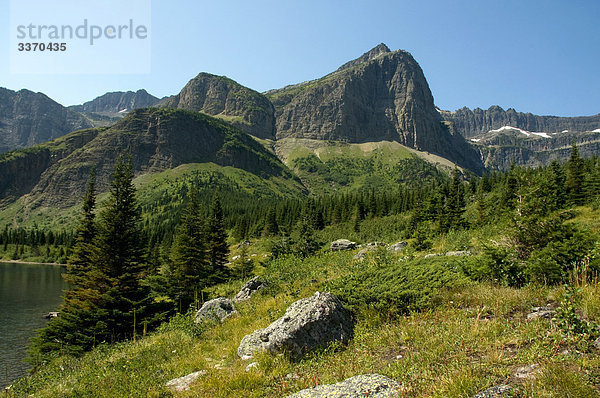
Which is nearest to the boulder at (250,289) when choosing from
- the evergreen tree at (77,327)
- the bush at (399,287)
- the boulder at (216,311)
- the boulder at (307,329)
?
the boulder at (216,311)

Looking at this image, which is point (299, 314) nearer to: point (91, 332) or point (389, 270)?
point (389, 270)

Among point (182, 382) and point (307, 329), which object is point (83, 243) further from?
point (307, 329)

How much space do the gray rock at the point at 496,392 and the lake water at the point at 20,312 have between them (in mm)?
21984

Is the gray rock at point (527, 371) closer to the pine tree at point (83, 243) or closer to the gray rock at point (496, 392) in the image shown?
the gray rock at point (496, 392)

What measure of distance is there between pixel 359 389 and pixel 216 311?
11200 mm

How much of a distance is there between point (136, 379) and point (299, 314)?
16.2 ft

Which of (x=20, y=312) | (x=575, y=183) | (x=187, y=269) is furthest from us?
(x=20, y=312)

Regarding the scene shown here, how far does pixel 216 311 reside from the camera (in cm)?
1453

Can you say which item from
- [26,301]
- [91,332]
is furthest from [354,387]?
[26,301]

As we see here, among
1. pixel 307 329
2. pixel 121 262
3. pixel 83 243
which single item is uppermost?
pixel 307 329

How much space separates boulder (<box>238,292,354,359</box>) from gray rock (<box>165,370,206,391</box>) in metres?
1.46

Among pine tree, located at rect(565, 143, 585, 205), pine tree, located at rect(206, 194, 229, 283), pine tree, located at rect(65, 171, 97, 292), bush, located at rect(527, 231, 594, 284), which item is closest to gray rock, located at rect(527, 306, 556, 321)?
bush, located at rect(527, 231, 594, 284)

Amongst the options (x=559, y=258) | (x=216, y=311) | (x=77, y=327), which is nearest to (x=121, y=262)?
(x=77, y=327)

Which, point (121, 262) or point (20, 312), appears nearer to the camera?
point (121, 262)
